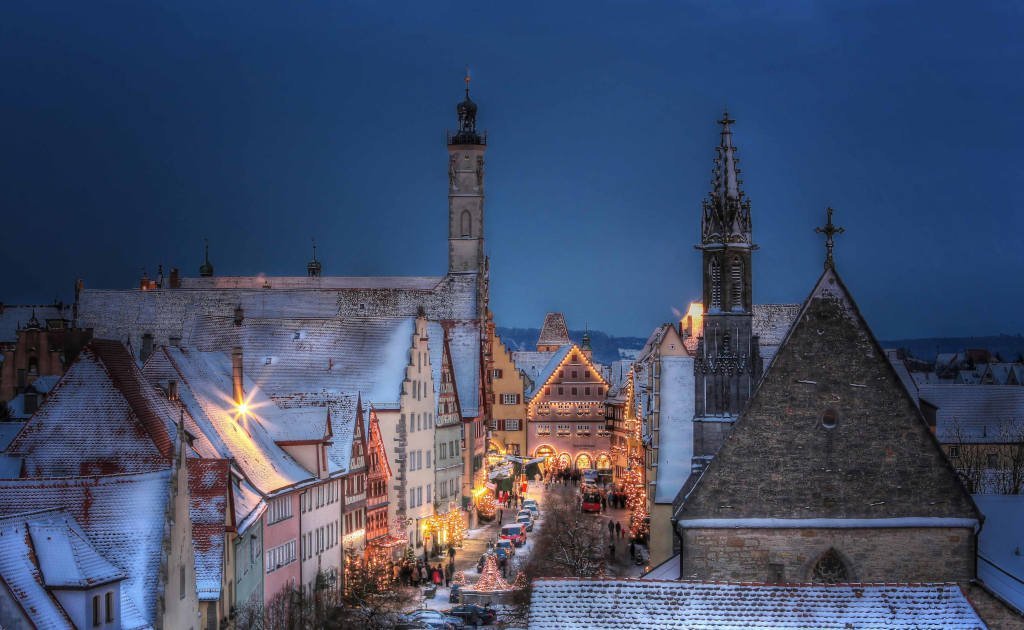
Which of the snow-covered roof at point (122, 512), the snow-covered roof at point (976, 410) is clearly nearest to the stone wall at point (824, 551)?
the snow-covered roof at point (122, 512)

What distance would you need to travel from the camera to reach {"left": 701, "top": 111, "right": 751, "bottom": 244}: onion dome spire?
46.0 m

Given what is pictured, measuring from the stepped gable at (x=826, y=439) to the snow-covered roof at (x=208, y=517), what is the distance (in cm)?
1240

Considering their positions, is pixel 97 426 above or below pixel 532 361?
below

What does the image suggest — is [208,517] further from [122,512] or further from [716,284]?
[716,284]

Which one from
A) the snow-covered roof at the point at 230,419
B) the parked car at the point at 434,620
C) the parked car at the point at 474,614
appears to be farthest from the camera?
the parked car at the point at 474,614

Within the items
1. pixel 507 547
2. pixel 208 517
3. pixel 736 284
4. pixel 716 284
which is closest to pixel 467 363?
pixel 507 547

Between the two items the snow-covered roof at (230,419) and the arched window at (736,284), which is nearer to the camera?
the arched window at (736,284)

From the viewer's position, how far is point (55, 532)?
33594 mm

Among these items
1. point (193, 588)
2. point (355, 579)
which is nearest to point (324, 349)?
point (355, 579)

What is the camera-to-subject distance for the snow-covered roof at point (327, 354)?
73.3 meters

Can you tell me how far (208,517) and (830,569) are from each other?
16.5m

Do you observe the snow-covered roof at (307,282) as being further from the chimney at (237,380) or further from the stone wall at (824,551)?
the stone wall at (824,551)

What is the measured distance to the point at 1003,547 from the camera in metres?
40.4

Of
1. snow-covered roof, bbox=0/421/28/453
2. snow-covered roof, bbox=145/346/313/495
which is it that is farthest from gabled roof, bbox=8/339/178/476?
snow-covered roof, bbox=0/421/28/453
